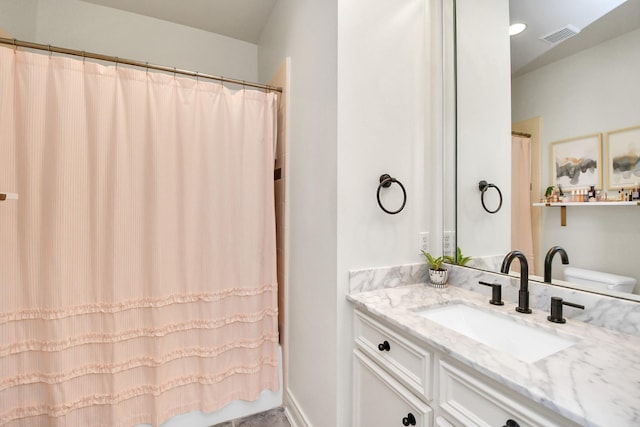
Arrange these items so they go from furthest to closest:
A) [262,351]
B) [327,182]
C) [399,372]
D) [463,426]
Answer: [262,351] → [327,182] → [399,372] → [463,426]

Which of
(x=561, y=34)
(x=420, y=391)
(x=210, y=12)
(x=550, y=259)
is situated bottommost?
(x=420, y=391)

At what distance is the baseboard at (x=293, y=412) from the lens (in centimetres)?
152

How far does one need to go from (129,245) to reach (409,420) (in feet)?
4.99

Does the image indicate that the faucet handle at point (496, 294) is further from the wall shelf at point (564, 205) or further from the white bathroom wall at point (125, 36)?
the white bathroom wall at point (125, 36)

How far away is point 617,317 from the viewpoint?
85cm

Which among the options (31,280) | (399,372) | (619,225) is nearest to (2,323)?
(31,280)

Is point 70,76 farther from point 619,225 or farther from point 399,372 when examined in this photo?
point 619,225

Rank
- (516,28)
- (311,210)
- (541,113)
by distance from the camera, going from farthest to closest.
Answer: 1. (311,210)
2. (516,28)
3. (541,113)

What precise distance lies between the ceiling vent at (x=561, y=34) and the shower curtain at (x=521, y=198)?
1.18ft

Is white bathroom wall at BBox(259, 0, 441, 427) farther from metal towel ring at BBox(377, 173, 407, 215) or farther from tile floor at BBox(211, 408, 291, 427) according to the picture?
tile floor at BBox(211, 408, 291, 427)

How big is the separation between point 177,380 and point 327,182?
1396 millimetres

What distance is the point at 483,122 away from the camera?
1333mm

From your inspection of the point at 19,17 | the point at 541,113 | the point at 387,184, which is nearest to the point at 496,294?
the point at 387,184

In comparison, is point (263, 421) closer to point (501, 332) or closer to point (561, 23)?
point (501, 332)
